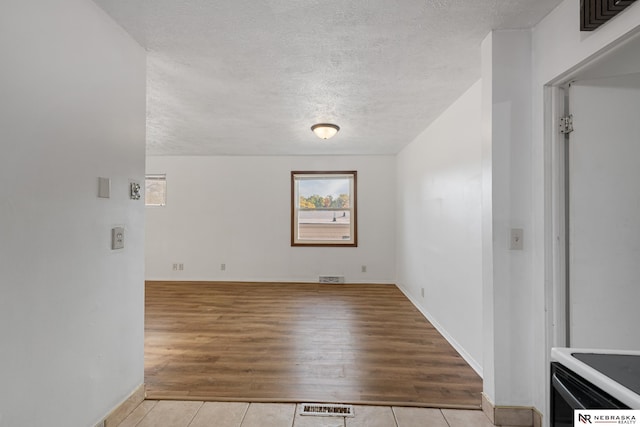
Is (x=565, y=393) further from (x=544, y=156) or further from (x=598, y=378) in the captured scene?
(x=544, y=156)

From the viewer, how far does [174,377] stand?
95.3 inches

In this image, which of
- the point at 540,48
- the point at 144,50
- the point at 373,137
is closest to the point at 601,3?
the point at 540,48

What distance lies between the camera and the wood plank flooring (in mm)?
2215

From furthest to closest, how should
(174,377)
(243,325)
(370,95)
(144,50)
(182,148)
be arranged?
1. (182,148)
2. (243,325)
3. (370,95)
4. (174,377)
5. (144,50)

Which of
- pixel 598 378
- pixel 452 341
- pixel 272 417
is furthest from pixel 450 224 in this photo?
pixel 598 378

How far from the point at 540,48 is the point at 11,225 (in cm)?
281

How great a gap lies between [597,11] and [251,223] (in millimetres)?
5331

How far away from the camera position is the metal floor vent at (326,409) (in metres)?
1.96

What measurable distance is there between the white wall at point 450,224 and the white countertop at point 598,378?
1.70 m

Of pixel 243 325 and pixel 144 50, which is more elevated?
pixel 144 50

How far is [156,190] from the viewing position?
6090 millimetres

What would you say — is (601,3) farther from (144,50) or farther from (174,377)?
(174,377)

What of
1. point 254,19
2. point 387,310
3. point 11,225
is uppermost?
point 254,19

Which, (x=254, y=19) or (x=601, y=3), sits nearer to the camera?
(x=601, y=3)
